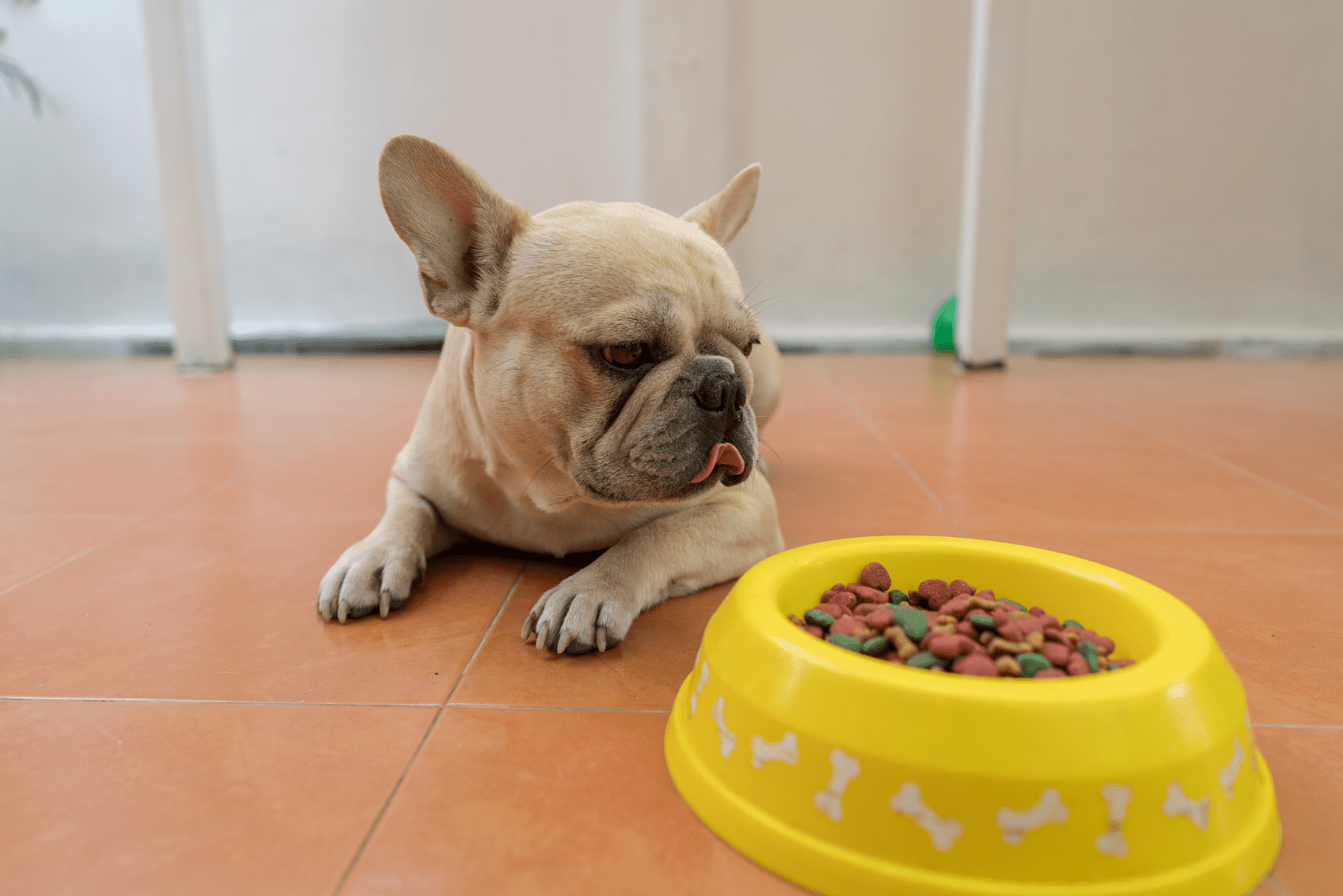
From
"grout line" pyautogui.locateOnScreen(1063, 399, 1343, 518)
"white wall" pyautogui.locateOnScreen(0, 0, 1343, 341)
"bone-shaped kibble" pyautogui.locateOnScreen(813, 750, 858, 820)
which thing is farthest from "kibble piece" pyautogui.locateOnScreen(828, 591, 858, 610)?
"white wall" pyautogui.locateOnScreen(0, 0, 1343, 341)

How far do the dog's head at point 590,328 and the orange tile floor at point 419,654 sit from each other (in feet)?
1.11

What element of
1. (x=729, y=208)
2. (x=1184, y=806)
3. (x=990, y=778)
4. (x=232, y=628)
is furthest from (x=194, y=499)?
(x=1184, y=806)

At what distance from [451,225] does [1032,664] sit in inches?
46.2

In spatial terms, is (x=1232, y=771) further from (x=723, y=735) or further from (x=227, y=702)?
(x=227, y=702)

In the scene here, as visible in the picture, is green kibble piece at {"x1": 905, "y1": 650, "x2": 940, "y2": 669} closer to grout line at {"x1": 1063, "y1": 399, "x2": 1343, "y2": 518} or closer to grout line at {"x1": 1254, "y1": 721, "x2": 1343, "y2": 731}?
grout line at {"x1": 1254, "y1": 721, "x2": 1343, "y2": 731}

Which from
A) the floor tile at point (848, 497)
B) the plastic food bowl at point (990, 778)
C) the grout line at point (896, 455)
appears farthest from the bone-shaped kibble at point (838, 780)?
the grout line at point (896, 455)

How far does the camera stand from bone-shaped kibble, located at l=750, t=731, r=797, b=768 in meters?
0.94

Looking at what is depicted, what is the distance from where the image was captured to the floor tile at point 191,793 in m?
0.93

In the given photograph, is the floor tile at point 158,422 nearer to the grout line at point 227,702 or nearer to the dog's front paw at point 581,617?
the grout line at point 227,702

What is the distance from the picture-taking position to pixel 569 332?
1466mm

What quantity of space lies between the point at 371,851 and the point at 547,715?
0.33 meters

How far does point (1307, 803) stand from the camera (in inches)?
41.6

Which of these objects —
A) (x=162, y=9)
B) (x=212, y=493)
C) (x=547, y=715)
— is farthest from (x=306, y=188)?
Result: (x=547, y=715)

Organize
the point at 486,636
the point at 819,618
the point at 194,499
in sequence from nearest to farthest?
the point at 819,618, the point at 486,636, the point at 194,499
